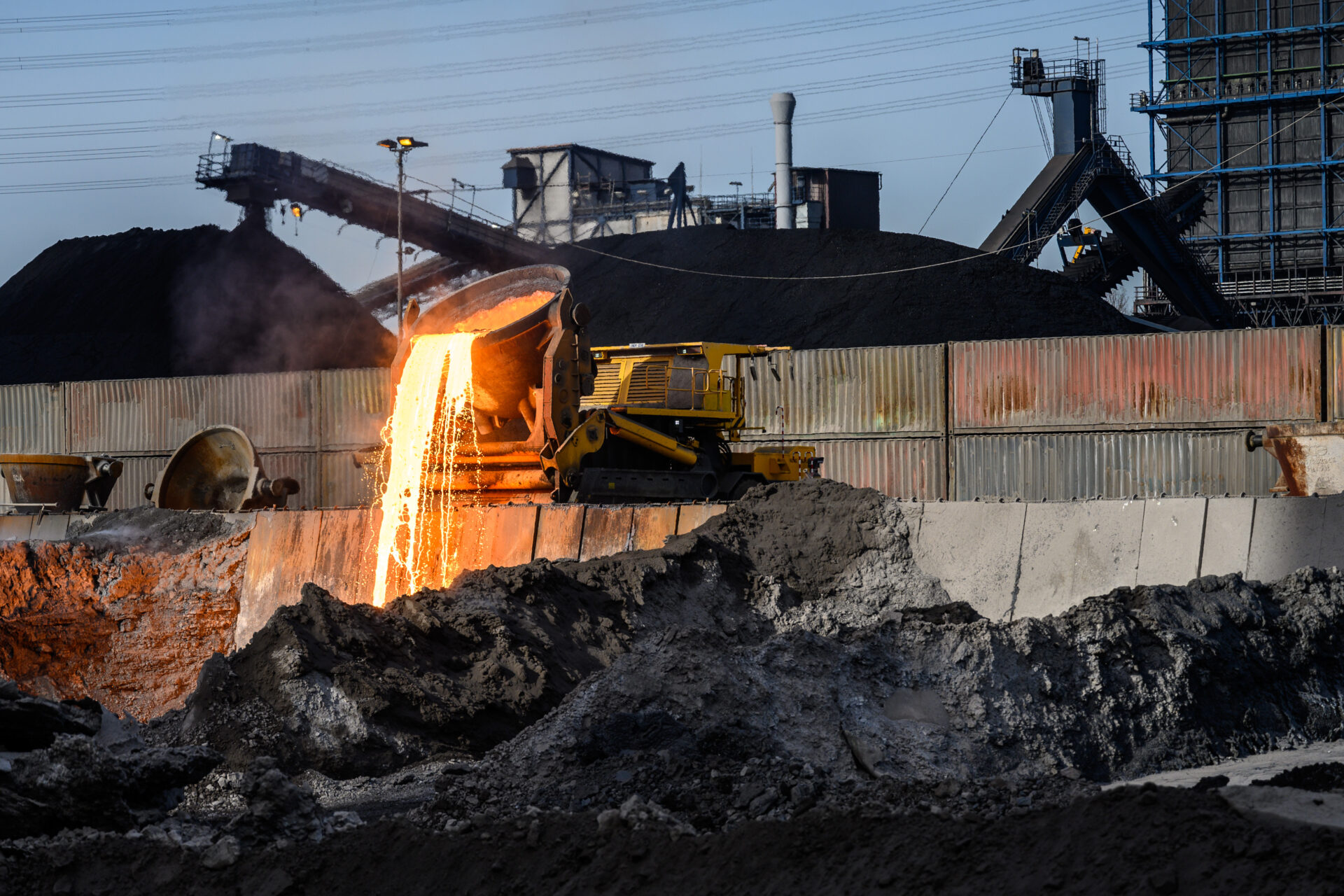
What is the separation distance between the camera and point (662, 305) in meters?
42.3

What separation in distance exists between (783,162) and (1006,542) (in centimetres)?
4431

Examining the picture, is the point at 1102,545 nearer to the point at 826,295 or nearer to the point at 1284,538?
the point at 1284,538

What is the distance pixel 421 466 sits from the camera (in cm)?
1480

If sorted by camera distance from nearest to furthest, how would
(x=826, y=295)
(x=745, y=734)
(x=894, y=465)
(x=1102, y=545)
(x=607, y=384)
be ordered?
(x=745, y=734) → (x=1102, y=545) → (x=607, y=384) → (x=894, y=465) → (x=826, y=295)

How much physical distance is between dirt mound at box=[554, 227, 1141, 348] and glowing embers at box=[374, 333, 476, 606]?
23497 millimetres

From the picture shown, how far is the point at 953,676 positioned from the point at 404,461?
7707 mm

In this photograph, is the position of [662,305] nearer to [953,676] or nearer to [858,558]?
[858,558]

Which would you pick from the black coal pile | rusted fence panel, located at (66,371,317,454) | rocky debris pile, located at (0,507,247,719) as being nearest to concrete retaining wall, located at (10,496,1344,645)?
rocky debris pile, located at (0,507,247,719)

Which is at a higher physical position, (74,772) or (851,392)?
(851,392)

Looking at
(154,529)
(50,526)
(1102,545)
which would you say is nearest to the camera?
(1102,545)

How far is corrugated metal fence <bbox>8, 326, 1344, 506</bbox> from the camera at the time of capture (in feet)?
74.7

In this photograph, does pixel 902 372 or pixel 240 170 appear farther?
pixel 240 170

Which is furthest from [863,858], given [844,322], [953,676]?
[844,322]

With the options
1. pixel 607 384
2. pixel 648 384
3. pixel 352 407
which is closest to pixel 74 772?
pixel 648 384
